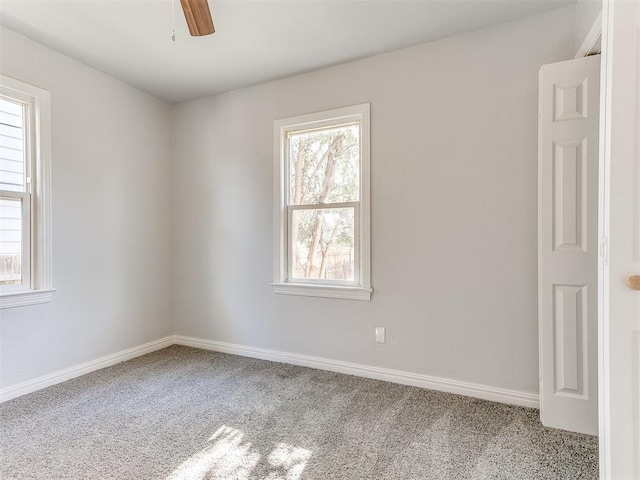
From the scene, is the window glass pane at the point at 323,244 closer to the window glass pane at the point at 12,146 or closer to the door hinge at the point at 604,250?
the door hinge at the point at 604,250

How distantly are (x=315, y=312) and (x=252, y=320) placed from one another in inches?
27.0

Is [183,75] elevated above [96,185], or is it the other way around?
[183,75]

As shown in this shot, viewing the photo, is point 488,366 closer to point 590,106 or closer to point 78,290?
point 590,106

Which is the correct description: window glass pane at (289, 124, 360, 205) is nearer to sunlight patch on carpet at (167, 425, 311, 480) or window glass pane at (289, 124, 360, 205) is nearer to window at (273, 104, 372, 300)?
window at (273, 104, 372, 300)

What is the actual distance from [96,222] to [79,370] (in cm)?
124

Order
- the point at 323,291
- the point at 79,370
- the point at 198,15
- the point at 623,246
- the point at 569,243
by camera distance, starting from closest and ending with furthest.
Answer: the point at 623,246 → the point at 198,15 → the point at 569,243 → the point at 79,370 → the point at 323,291

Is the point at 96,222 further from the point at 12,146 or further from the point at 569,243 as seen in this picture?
the point at 569,243

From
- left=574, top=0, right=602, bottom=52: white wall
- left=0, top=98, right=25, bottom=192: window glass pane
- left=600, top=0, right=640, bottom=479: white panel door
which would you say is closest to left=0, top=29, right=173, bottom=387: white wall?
left=0, top=98, right=25, bottom=192: window glass pane

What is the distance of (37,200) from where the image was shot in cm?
261

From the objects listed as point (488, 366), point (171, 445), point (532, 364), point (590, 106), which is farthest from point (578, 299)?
point (171, 445)

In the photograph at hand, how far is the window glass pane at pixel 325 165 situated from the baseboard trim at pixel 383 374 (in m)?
1.39

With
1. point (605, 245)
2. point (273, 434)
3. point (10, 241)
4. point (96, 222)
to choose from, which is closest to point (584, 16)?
point (605, 245)

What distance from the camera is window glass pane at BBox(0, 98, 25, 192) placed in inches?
96.8

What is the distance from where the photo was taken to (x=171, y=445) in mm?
1864
